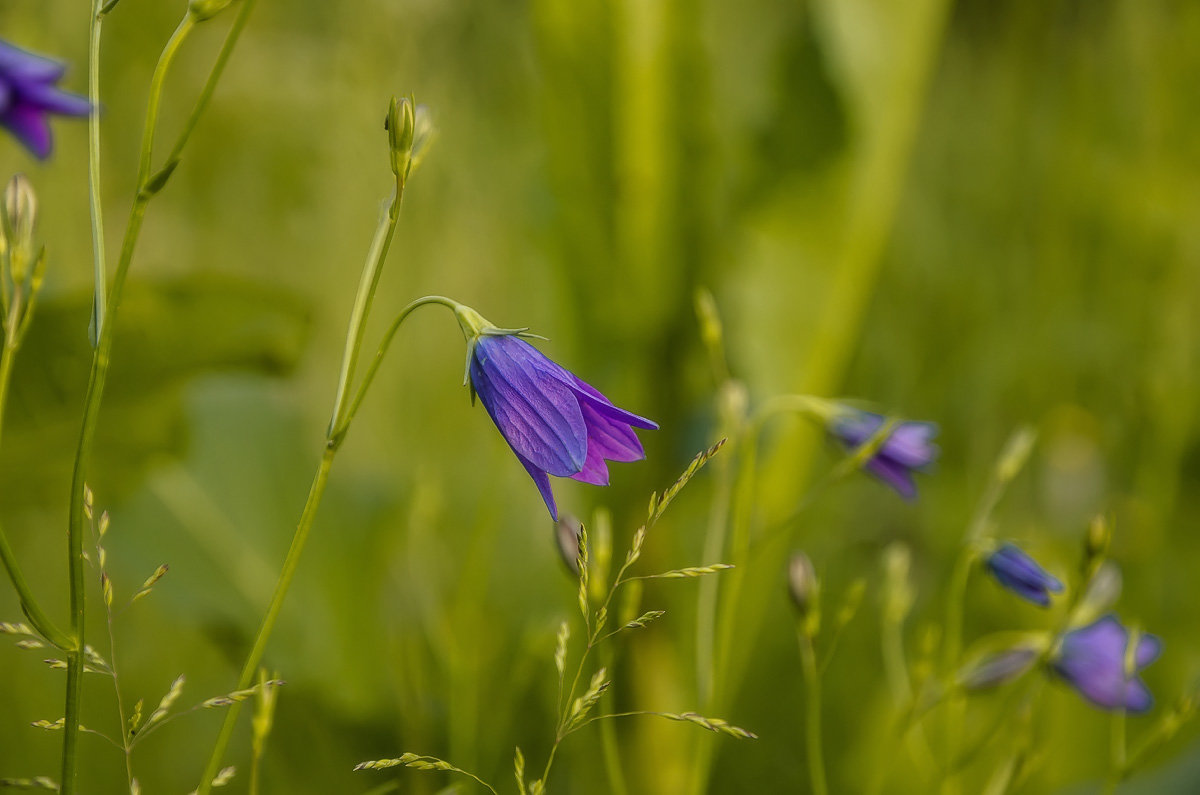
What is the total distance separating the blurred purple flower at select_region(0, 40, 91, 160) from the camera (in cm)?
56

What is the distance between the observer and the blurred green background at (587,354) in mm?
880

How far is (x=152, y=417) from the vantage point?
0.82 meters

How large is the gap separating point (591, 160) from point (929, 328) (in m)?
0.92

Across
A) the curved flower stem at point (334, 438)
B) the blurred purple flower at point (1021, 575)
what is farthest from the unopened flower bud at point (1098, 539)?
the curved flower stem at point (334, 438)

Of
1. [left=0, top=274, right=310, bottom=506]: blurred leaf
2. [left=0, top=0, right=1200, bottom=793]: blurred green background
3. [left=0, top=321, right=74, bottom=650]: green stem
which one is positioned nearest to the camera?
[left=0, top=321, right=74, bottom=650]: green stem

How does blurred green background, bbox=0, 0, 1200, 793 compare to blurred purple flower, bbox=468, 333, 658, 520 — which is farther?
blurred green background, bbox=0, 0, 1200, 793

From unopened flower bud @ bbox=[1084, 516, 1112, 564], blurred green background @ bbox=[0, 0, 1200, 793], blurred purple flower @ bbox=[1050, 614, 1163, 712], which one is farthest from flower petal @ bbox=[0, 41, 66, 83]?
blurred purple flower @ bbox=[1050, 614, 1163, 712]

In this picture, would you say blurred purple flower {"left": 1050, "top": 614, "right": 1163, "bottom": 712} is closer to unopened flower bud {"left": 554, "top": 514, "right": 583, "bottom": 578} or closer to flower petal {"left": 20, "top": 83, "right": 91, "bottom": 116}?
unopened flower bud {"left": 554, "top": 514, "right": 583, "bottom": 578}

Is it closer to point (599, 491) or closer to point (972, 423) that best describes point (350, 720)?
point (599, 491)

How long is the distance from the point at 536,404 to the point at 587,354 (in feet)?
1.94

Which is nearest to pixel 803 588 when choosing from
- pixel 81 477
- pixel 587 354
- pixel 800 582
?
pixel 800 582

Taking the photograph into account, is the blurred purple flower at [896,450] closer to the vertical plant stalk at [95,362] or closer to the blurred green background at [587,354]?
the blurred green background at [587,354]

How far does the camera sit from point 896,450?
65 cm

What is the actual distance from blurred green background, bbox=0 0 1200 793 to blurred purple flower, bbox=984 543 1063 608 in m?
0.12
